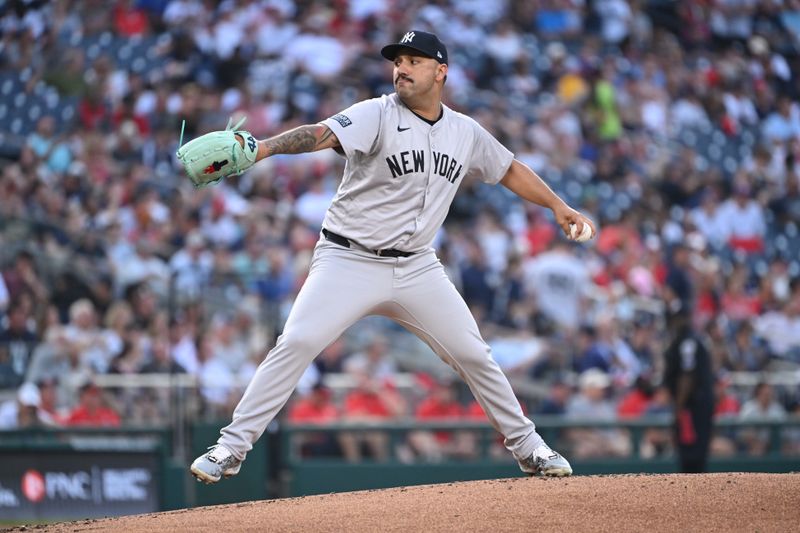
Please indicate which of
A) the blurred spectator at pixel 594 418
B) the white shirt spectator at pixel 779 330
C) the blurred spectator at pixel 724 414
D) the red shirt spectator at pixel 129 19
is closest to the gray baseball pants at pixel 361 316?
the blurred spectator at pixel 594 418

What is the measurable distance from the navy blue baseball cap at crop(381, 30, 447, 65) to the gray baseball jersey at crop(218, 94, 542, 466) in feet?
0.67

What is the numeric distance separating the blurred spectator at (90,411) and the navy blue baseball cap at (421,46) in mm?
4983

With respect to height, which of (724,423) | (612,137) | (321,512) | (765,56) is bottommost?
(724,423)

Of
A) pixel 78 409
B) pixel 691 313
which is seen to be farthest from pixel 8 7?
pixel 691 313

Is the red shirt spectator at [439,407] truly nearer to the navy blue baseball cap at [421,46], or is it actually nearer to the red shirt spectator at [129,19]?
the navy blue baseball cap at [421,46]

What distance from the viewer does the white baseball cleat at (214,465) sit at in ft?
16.2

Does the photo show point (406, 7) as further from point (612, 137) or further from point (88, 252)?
point (88, 252)

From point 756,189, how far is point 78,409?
8.79 metres

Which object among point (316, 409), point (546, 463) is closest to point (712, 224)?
point (316, 409)

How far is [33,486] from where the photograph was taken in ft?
29.6

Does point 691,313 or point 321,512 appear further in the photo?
point 691,313

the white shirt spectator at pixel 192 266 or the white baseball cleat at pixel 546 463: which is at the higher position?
the white shirt spectator at pixel 192 266

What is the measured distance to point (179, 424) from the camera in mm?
9375

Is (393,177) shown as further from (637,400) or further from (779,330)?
(779,330)
